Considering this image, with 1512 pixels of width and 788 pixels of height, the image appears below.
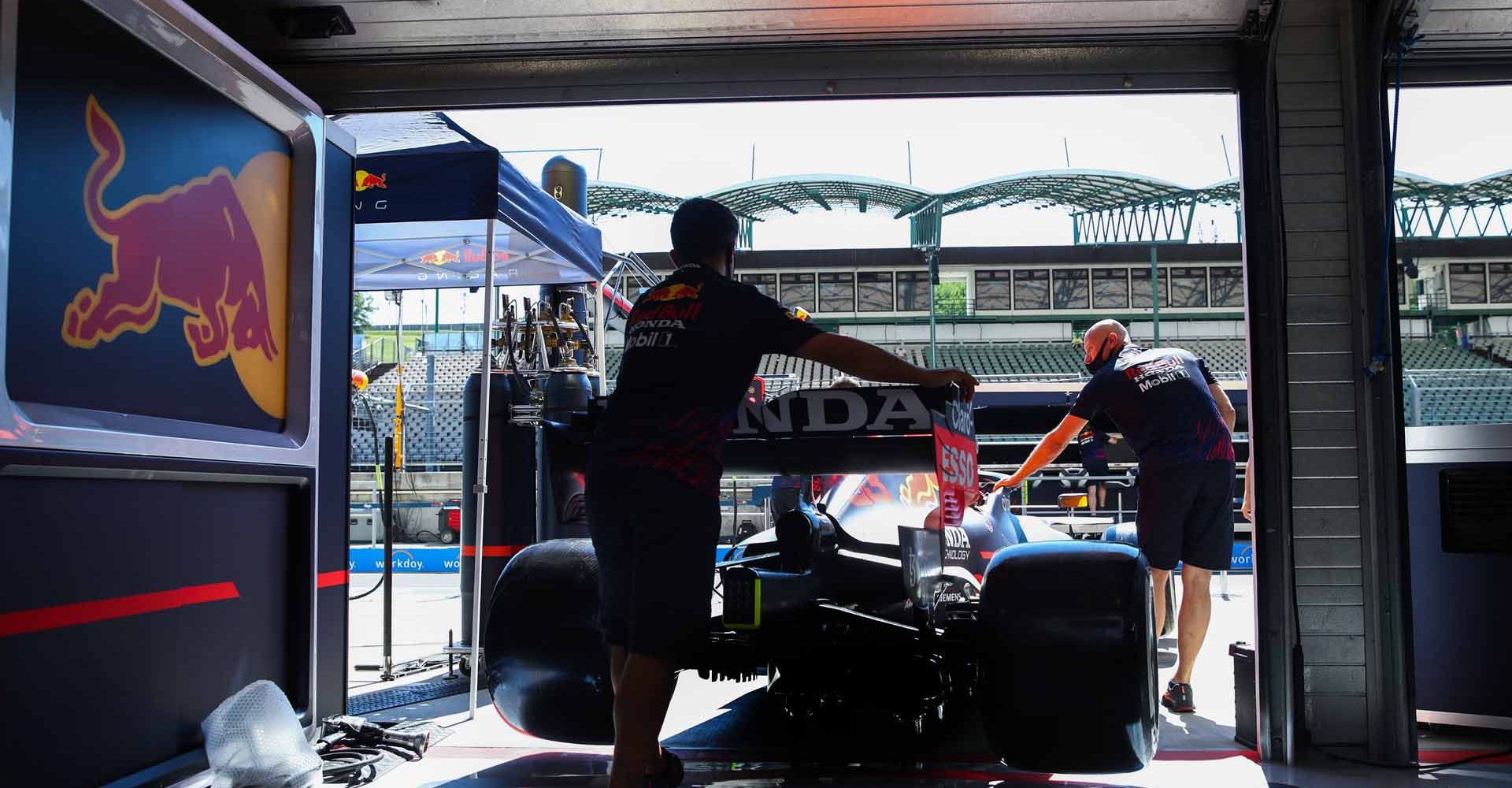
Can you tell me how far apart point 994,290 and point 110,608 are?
47135 millimetres

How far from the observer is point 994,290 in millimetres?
48344

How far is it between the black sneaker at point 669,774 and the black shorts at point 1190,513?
2.74 meters

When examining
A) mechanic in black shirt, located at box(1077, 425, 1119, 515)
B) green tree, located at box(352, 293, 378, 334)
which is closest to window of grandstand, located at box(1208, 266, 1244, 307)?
green tree, located at box(352, 293, 378, 334)

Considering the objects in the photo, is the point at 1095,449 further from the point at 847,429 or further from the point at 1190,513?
the point at 847,429

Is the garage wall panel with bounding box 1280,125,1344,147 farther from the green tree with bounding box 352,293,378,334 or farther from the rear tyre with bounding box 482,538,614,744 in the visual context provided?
the green tree with bounding box 352,293,378,334

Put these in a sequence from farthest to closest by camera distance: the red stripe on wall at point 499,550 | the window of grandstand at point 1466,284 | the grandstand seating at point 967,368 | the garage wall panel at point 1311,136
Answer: the window of grandstand at point 1466,284 → the grandstand seating at point 967,368 → the red stripe on wall at point 499,550 → the garage wall panel at point 1311,136

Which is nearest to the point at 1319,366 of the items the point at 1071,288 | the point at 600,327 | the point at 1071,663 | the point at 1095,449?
the point at 1095,449

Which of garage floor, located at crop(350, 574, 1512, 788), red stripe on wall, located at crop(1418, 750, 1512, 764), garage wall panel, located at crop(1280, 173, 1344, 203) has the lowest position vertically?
red stripe on wall, located at crop(1418, 750, 1512, 764)

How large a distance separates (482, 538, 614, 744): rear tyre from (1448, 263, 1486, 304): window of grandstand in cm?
4940

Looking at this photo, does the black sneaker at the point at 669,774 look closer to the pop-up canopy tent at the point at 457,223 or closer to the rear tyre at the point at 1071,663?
the rear tyre at the point at 1071,663

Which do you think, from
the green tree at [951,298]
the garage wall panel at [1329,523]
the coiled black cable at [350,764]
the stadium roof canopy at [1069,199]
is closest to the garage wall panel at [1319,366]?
the garage wall panel at [1329,523]

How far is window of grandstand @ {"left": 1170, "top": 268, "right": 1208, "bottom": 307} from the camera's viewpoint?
155ft

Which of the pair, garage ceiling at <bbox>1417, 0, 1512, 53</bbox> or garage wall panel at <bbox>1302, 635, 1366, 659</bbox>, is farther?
garage ceiling at <bbox>1417, 0, 1512, 53</bbox>

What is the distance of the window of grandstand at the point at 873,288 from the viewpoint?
4722cm
